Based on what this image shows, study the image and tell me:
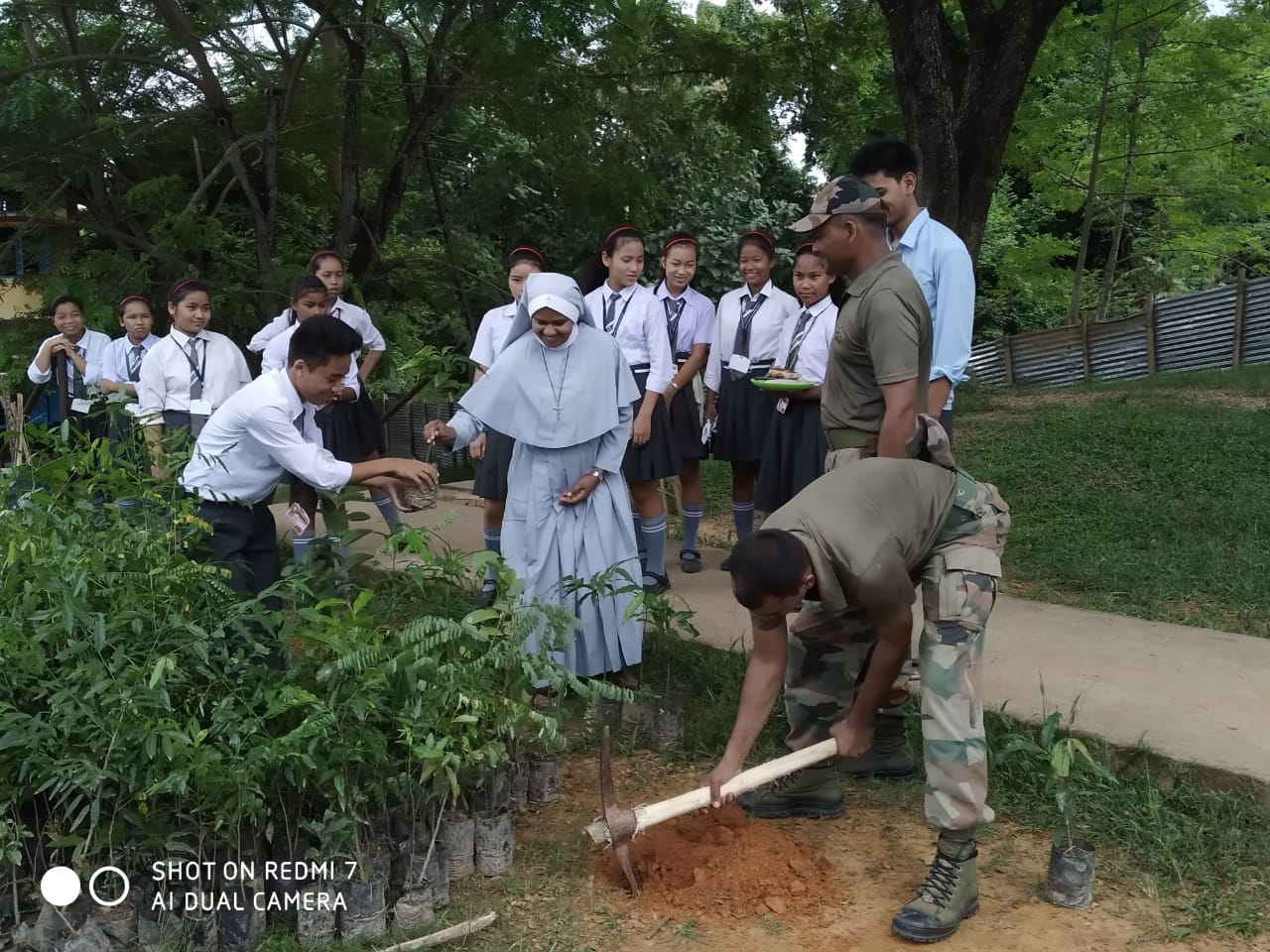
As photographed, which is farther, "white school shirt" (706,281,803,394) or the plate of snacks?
"white school shirt" (706,281,803,394)

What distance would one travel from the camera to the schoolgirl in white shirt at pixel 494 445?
17.9 ft

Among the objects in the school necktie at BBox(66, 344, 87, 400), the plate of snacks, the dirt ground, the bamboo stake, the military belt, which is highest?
the plate of snacks

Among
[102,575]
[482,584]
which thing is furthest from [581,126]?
[102,575]

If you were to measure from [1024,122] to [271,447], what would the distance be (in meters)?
14.0

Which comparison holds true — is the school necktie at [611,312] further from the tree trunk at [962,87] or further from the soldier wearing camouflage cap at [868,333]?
the tree trunk at [962,87]

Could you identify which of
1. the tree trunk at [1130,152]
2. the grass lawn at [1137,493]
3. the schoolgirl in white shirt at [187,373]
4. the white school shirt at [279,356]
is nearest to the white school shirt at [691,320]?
the white school shirt at [279,356]

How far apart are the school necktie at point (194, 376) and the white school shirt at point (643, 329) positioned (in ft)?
7.42

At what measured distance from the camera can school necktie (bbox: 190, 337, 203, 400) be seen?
6500 millimetres

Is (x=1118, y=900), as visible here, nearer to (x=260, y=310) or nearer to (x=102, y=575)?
(x=102, y=575)

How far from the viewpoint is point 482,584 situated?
5.23m

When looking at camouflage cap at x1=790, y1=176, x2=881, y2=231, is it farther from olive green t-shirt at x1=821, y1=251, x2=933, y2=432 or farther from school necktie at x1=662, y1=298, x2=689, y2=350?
school necktie at x1=662, y1=298, x2=689, y2=350

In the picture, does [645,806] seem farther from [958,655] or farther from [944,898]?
[958,655]

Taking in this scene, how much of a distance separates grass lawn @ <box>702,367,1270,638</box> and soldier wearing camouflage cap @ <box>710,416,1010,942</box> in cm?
265

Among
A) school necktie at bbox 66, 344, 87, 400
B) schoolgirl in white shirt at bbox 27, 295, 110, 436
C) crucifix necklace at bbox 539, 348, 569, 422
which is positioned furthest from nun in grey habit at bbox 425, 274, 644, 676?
school necktie at bbox 66, 344, 87, 400
